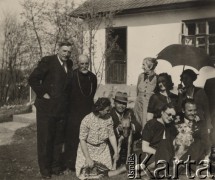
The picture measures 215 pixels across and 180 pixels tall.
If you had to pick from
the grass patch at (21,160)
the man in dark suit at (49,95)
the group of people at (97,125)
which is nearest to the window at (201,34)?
the grass patch at (21,160)

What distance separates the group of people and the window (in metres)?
5.69

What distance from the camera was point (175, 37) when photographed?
11875mm

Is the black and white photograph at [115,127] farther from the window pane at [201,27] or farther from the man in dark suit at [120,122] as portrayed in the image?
the window pane at [201,27]

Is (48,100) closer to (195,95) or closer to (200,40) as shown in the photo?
(195,95)

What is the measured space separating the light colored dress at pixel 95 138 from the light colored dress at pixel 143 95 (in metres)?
1.36

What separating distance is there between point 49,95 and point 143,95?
192cm

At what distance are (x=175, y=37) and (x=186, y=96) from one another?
617cm

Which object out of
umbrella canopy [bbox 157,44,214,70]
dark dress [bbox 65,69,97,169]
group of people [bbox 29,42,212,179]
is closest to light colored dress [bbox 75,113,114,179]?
group of people [bbox 29,42,212,179]

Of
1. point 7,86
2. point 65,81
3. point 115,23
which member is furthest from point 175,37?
point 7,86

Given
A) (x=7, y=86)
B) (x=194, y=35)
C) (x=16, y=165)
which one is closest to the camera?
(x=16, y=165)

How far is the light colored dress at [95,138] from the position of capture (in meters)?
5.38

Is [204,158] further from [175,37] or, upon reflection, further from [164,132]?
[175,37]

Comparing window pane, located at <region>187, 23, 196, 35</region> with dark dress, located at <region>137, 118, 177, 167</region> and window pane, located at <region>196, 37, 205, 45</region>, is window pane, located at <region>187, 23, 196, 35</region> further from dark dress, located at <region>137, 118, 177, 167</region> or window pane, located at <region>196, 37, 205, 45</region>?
dark dress, located at <region>137, 118, 177, 167</region>

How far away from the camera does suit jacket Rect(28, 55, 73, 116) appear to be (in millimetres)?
5355
